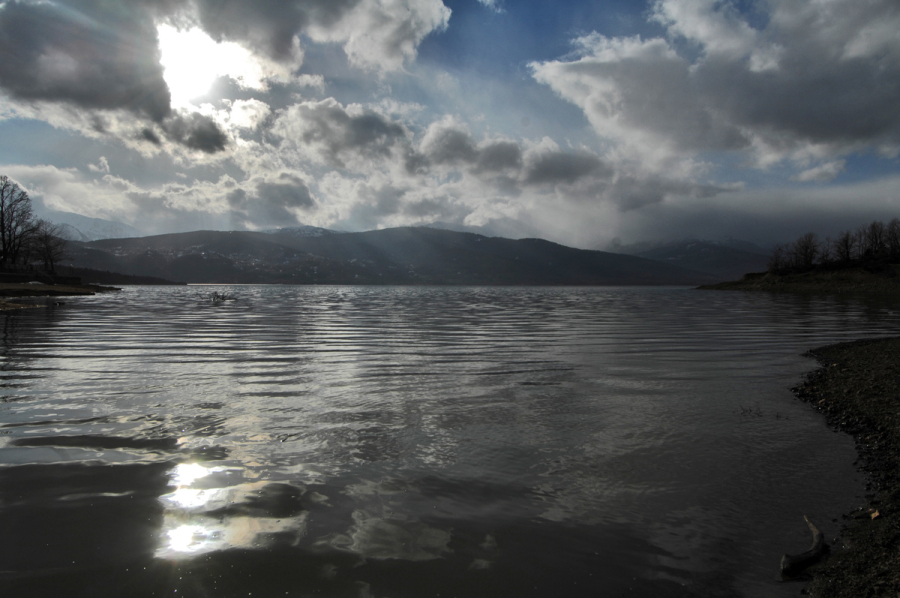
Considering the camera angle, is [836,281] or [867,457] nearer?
[867,457]

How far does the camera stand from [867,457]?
27.4ft

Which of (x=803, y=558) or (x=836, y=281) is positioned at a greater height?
(x=836, y=281)

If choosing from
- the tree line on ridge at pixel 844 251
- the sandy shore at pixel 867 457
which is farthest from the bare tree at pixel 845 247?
the sandy shore at pixel 867 457

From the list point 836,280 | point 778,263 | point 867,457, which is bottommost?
point 867,457

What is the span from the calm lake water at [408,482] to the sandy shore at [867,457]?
333 millimetres

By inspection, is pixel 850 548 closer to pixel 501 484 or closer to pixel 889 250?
pixel 501 484

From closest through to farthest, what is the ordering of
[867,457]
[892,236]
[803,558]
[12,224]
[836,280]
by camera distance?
[803,558]
[867,457]
[12,224]
[836,280]
[892,236]

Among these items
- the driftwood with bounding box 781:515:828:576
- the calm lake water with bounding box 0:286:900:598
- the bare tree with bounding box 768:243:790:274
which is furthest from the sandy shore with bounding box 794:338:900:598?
the bare tree with bounding box 768:243:790:274

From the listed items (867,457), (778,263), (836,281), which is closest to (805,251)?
(778,263)

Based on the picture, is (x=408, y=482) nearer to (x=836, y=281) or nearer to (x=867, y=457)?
(x=867, y=457)

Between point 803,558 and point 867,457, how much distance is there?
4596mm

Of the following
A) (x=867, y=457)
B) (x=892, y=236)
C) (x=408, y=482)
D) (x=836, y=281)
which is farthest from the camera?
(x=892, y=236)

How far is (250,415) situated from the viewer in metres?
10.8

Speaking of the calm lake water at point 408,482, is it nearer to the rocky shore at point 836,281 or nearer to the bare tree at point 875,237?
the rocky shore at point 836,281
